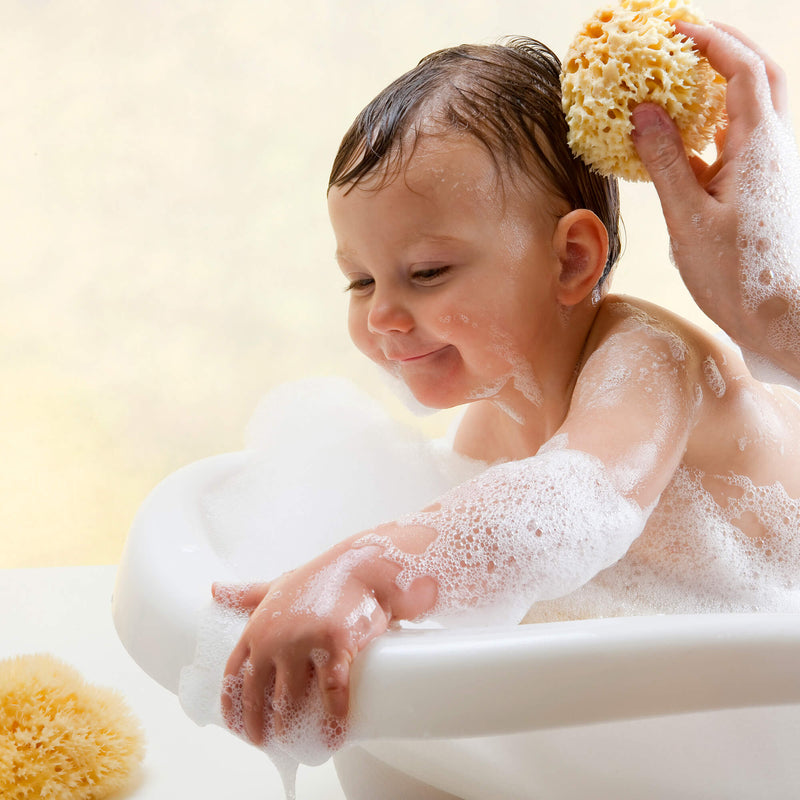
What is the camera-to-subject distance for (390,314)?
3.53 ft

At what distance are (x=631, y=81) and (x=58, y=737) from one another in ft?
3.26

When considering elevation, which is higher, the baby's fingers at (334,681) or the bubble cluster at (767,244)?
the bubble cluster at (767,244)

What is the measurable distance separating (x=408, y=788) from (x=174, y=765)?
1.69ft

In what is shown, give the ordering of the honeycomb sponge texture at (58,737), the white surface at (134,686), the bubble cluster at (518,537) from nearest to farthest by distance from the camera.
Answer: the bubble cluster at (518,537) < the honeycomb sponge texture at (58,737) < the white surface at (134,686)

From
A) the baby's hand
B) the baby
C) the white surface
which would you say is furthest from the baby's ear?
the white surface

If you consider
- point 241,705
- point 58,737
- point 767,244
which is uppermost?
point 767,244

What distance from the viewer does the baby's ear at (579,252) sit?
3.54 feet

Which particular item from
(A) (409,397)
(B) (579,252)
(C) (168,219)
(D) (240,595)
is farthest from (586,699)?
(C) (168,219)

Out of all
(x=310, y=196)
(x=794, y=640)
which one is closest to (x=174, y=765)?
(x=794, y=640)

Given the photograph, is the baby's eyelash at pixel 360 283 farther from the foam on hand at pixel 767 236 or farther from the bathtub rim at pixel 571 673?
the bathtub rim at pixel 571 673

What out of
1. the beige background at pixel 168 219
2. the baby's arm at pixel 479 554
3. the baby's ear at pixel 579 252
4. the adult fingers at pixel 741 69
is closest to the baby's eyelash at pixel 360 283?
the baby's ear at pixel 579 252

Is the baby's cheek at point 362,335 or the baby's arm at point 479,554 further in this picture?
the baby's cheek at point 362,335

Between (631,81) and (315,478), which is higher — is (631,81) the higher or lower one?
the higher one

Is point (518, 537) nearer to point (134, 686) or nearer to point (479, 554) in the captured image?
point (479, 554)
